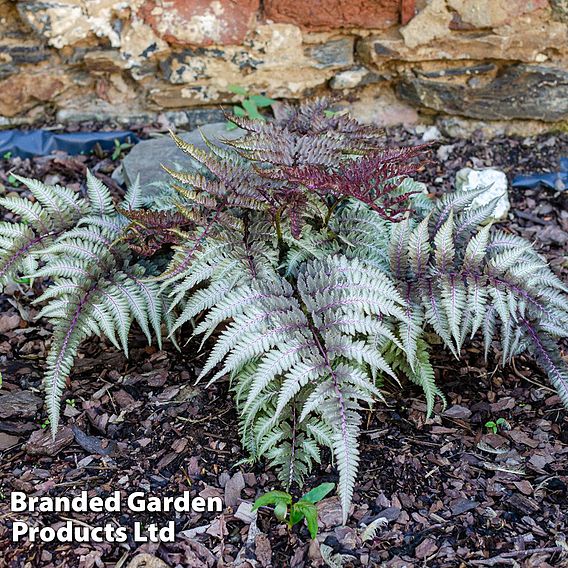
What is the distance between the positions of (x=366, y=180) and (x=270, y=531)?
125 cm

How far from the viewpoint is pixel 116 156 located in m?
4.26

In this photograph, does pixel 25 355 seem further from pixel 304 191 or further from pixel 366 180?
pixel 366 180

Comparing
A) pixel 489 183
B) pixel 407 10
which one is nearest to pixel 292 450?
pixel 489 183

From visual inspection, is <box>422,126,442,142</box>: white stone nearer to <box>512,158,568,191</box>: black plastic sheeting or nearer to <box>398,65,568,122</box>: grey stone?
<box>398,65,568,122</box>: grey stone

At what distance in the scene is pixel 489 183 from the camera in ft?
13.1

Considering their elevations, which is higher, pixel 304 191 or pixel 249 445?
pixel 304 191

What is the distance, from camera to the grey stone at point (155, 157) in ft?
12.1

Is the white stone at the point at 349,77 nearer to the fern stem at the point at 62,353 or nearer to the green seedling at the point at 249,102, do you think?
the green seedling at the point at 249,102

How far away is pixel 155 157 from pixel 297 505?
2269mm

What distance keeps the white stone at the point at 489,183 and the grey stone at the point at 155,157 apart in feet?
4.36

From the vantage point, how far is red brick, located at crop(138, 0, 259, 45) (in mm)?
4102

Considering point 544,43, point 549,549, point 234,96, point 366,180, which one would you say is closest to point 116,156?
point 234,96

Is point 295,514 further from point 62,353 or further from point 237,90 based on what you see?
point 237,90

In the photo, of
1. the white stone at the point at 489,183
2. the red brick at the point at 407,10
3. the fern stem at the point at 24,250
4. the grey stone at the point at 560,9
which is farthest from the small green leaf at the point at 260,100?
the fern stem at the point at 24,250
